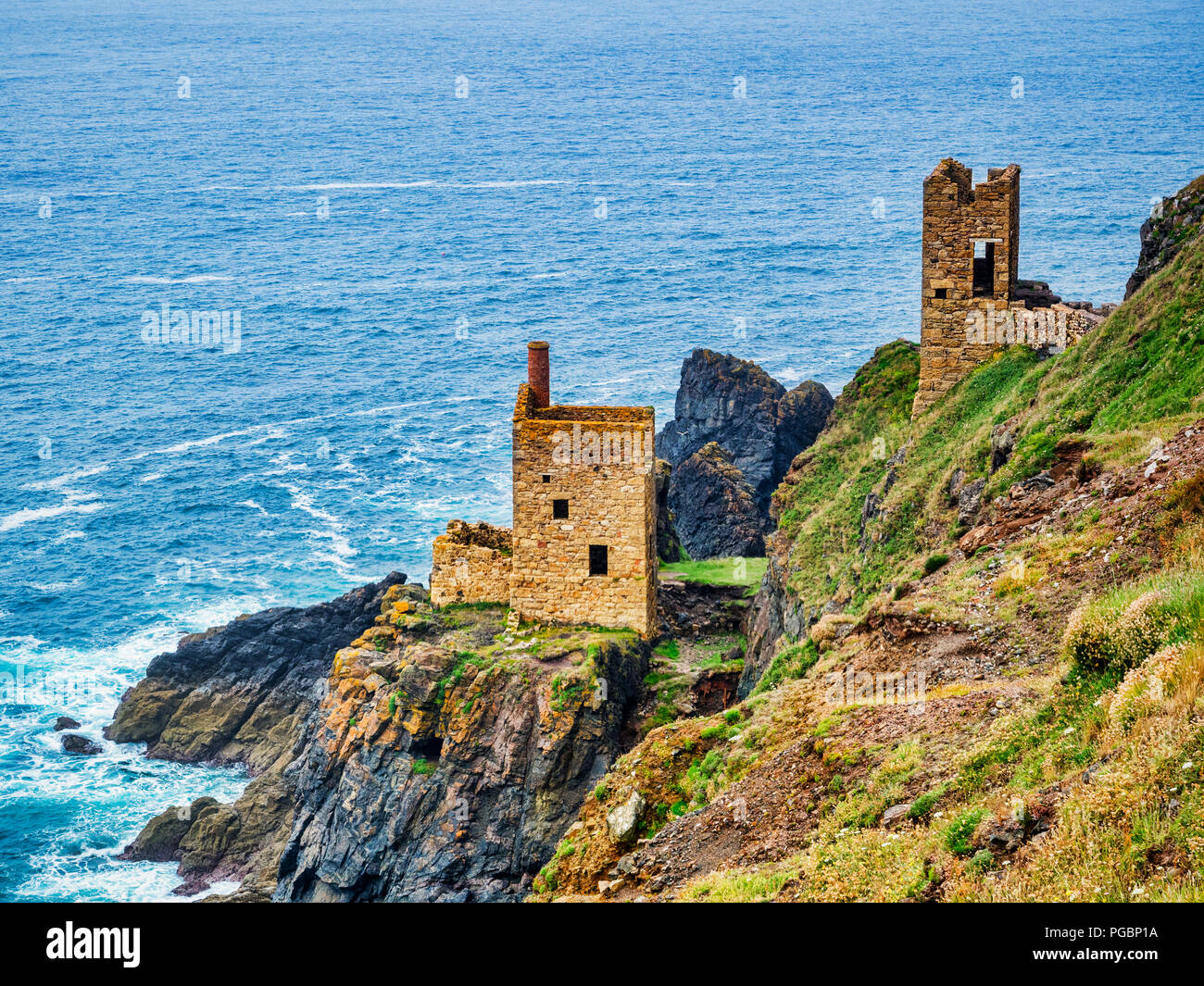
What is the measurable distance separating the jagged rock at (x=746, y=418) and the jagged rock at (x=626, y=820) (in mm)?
45761

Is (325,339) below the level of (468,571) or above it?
above

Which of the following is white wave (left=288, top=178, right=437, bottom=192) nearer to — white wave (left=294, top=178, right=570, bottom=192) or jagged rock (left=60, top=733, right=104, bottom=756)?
white wave (left=294, top=178, right=570, bottom=192)

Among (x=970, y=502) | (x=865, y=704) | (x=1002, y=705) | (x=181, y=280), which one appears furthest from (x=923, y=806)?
(x=181, y=280)

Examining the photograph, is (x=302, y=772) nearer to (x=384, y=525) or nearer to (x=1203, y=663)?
(x=1203, y=663)

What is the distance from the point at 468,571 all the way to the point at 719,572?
1058 cm

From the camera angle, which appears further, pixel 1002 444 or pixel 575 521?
pixel 575 521

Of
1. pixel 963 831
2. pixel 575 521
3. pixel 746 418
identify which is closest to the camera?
pixel 963 831

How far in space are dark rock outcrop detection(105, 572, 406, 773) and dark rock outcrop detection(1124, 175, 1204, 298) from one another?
34598 millimetres

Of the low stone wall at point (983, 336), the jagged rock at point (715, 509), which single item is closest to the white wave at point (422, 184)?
the jagged rock at point (715, 509)

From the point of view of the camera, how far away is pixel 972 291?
1789 inches

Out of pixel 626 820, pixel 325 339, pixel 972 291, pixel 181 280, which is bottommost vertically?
pixel 626 820

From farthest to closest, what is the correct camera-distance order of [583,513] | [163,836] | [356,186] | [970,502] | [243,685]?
[356,186] < [243,685] < [163,836] < [583,513] < [970,502]

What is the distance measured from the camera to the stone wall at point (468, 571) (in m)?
42.4

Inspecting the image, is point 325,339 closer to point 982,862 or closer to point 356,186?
point 356,186
